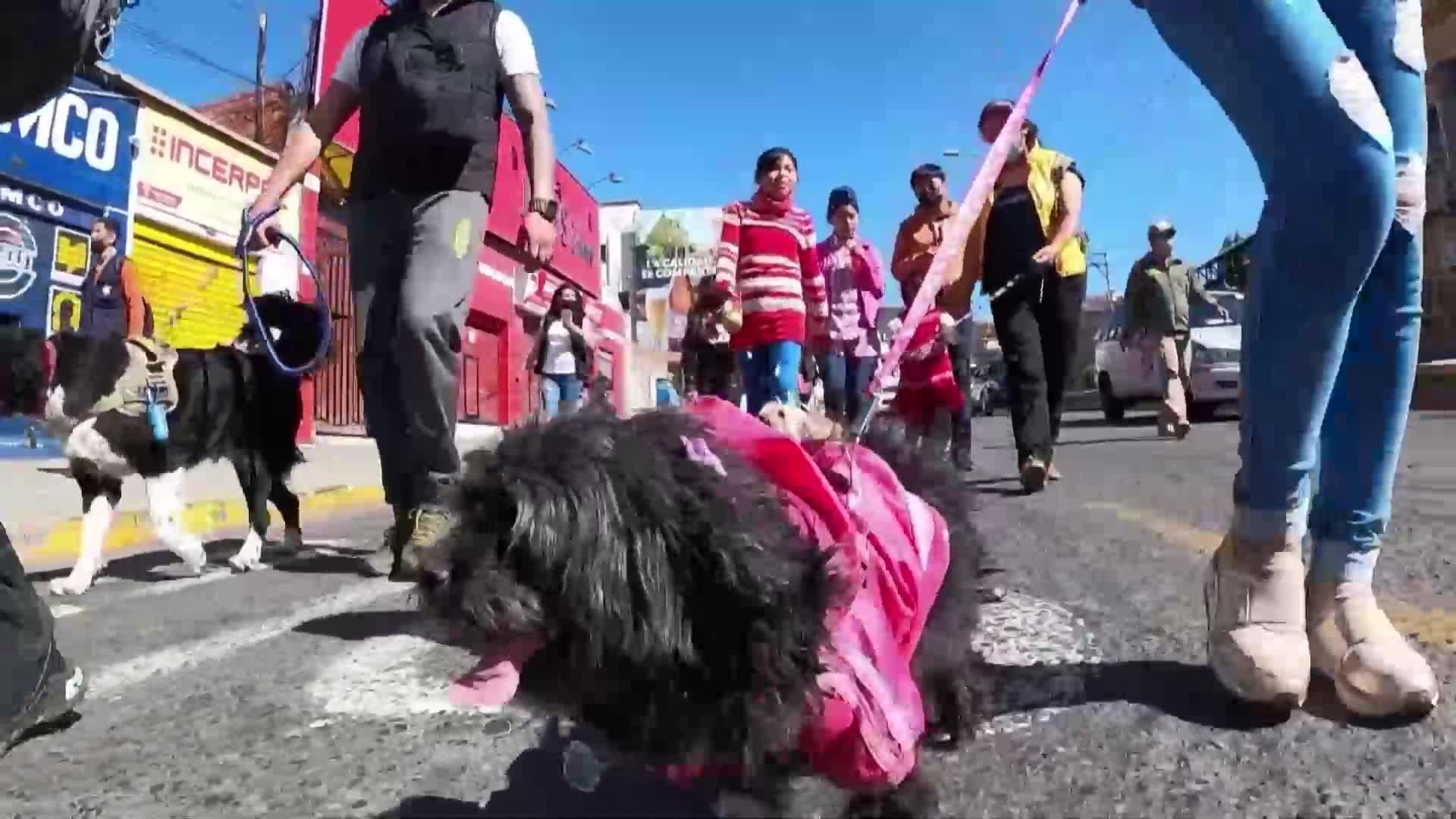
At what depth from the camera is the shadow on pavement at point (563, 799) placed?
1689mm

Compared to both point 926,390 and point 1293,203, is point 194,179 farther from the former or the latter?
point 1293,203

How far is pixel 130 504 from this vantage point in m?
6.68

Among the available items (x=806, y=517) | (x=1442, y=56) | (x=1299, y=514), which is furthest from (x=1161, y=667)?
(x=1442, y=56)

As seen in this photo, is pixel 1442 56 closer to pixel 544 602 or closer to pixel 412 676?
pixel 544 602

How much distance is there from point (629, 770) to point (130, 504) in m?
6.02

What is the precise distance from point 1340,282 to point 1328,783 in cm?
82

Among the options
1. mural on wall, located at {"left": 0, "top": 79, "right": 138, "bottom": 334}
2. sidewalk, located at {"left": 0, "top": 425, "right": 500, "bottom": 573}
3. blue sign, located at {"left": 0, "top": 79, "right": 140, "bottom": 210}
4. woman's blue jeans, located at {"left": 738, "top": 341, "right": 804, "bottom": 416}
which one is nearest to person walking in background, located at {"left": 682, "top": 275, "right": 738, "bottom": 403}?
woman's blue jeans, located at {"left": 738, "top": 341, "right": 804, "bottom": 416}

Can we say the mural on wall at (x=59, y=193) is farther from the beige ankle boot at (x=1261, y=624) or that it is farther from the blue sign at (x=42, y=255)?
A: the beige ankle boot at (x=1261, y=624)

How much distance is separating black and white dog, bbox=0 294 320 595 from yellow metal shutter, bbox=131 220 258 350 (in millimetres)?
7741

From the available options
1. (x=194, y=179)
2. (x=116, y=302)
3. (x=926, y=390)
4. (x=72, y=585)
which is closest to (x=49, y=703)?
(x=72, y=585)

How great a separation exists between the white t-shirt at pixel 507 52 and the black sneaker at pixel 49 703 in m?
2.35

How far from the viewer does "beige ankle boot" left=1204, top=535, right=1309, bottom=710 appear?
1.86 metres

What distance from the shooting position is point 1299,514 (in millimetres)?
1961

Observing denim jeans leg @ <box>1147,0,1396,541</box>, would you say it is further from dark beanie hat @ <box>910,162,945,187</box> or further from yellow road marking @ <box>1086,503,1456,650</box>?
dark beanie hat @ <box>910,162,945,187</box>
